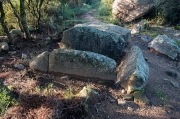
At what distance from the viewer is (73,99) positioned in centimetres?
322

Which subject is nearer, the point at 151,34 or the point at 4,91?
the point at 4,91

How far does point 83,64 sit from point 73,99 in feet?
4.72

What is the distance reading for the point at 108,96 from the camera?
13.4 feet

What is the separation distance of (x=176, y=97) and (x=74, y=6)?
32.7 ft

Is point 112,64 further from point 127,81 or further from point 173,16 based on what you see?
point 173,16

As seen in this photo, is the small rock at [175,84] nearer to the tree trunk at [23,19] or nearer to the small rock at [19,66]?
the small rock at [19,66]

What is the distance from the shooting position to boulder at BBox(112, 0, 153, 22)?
9672 mm

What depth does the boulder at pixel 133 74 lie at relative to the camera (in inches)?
164

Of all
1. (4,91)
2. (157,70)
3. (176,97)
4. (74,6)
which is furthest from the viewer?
(74,6)

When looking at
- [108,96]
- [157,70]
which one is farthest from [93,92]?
[157,70]

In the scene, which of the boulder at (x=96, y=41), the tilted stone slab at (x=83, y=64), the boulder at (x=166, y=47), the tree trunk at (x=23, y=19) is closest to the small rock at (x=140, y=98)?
the tilted stone slab at (x=83, y=64)

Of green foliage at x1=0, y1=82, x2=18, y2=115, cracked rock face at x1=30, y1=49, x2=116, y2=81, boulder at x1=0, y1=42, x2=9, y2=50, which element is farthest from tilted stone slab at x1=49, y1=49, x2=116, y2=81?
boulder at x1=0, y1=42, x2=9, y2=50

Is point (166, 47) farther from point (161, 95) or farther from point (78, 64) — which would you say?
point (78, 64)

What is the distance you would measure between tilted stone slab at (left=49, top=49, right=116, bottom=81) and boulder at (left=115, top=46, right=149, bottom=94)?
9.0 inches
